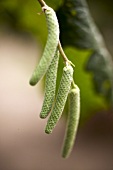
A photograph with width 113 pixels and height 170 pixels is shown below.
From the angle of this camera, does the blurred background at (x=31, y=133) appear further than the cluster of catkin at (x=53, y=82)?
Yes

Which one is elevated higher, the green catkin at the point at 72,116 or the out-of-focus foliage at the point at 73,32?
the out-of-focus foliage at the point at 73,32

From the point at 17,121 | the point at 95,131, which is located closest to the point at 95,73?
the point at 17,121

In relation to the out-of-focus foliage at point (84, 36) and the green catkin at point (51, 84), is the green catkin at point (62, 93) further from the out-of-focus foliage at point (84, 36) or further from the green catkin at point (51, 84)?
the out-of-focus foliage at point (84, 36)

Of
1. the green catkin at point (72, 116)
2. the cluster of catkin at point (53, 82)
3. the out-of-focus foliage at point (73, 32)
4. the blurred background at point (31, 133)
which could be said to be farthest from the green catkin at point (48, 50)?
the blurred background at point (31, 133)

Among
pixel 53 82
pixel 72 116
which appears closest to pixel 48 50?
pixel 53 82

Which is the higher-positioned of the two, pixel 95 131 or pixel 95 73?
pixel 95 131

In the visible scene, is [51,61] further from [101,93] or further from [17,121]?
[17,121]
